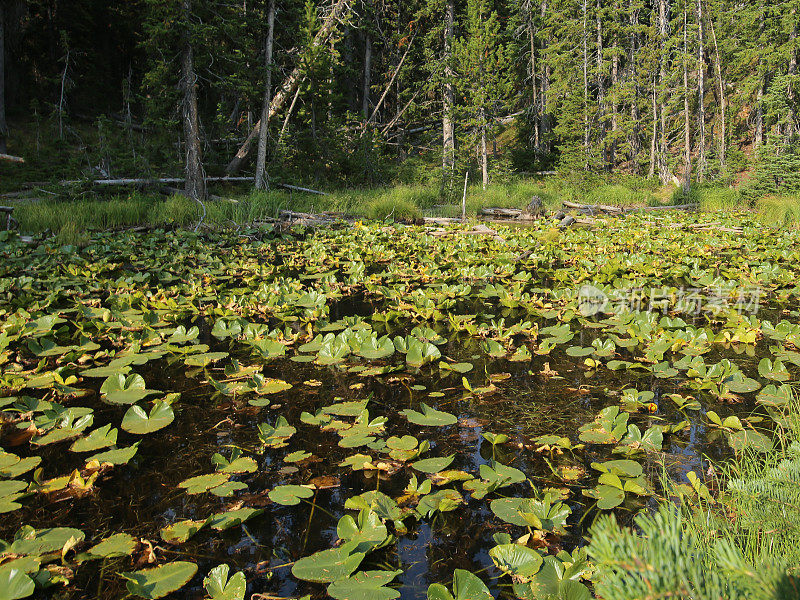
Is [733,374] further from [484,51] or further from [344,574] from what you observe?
[484,51]

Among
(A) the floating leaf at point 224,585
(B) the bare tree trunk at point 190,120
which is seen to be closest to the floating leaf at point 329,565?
(A) the floating leaf at point 224,585

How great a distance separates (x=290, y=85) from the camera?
1539cm

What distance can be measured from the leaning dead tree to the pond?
11739 millimetres

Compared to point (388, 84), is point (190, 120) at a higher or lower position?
lower

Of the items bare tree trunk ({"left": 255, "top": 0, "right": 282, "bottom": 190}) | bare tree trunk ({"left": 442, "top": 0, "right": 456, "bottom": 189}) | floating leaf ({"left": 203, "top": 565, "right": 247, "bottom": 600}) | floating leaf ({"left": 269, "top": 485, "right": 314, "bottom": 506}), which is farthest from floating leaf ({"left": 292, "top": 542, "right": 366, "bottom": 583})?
bare tree trunk ({"left": 442, "top": 0, "right": 456, "bottom": 189})

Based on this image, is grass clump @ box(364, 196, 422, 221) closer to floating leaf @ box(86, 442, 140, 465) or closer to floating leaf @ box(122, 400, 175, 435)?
floating leaf @ box(122, 400, 175, 435)

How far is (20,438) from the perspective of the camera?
2.14 meters

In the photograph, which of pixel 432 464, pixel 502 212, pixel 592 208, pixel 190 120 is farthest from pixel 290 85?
pixel 432 464

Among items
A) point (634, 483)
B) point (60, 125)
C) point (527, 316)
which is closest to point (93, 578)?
point (634, 483)

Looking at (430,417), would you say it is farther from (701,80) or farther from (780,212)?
(701,80)

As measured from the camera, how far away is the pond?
1506 mm

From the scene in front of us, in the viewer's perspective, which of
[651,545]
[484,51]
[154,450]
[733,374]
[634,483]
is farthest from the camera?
[484,51]

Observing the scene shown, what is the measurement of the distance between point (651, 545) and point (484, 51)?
63.0 feet

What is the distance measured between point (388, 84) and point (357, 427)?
21793 millimetres
